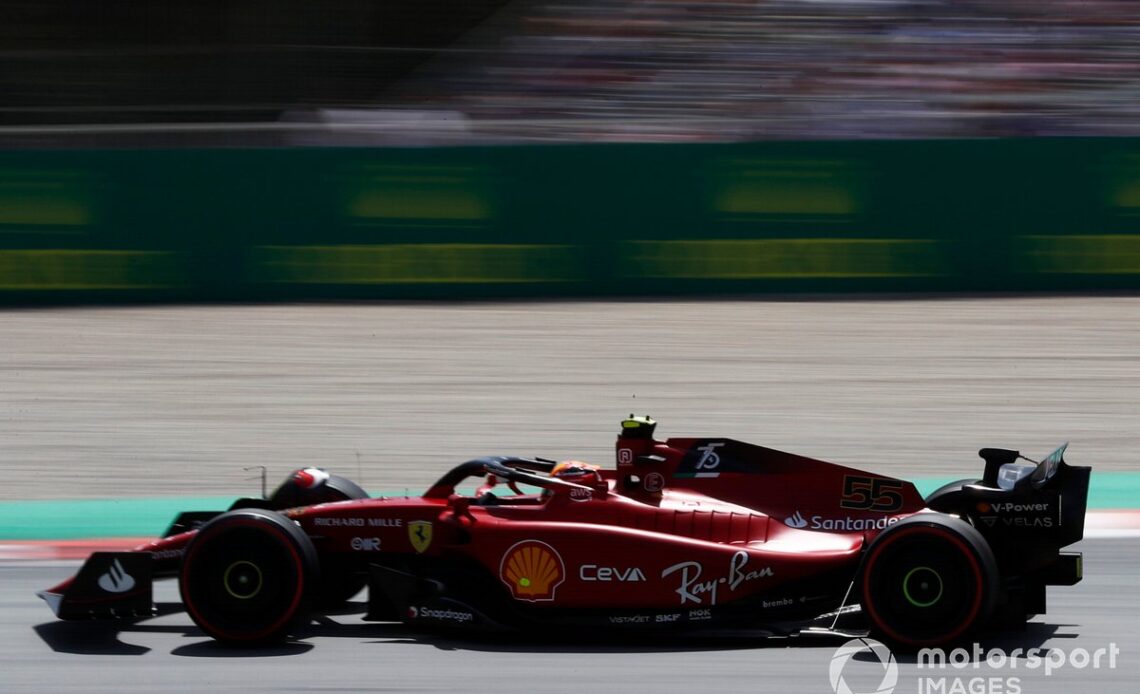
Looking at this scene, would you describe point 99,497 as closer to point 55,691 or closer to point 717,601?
point 55,691

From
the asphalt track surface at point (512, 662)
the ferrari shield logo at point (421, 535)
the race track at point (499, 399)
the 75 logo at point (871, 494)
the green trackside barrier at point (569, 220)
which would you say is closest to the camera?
the asphalt track surface at point (512, 662)

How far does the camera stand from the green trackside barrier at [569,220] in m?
12.0

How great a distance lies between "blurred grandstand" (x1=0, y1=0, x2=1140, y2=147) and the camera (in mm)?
13406

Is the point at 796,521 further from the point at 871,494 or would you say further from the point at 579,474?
the point at 579,474

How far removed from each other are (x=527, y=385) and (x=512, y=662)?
18.1 ft

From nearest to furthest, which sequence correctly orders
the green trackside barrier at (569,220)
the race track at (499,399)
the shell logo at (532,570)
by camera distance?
the shell logo at (532,570) → the race track at (499,399) → the green trackside barrier at (569,220)

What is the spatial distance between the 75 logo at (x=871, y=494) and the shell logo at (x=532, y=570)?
Answer: 3.84 feet

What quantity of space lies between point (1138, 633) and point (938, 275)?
22.6 feet

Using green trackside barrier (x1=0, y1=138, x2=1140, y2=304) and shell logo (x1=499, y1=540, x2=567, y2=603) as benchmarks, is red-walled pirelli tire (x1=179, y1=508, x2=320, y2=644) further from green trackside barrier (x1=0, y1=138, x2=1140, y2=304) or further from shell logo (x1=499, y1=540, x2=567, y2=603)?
green trackside barrier (x1=0, y1=138, x2=1140, y2=304)

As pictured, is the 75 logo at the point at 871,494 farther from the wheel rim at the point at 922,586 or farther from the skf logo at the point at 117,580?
the skf logo at the point at 117,580

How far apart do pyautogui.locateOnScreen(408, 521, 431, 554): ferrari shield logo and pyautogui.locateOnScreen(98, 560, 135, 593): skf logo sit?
1.06 meters

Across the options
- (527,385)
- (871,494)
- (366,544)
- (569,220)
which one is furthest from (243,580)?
(569,220)

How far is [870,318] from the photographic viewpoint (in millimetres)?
11781

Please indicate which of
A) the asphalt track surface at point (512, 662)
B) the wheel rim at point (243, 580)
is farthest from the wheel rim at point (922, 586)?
the wheel rim at point (243, 580)
